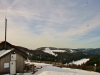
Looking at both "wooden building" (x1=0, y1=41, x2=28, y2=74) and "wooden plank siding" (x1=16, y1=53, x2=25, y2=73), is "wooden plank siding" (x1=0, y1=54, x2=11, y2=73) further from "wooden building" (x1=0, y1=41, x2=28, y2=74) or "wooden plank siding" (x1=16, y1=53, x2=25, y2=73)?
"wooden plank siding" (x1=16, y1=53, x2=25, y2=73)

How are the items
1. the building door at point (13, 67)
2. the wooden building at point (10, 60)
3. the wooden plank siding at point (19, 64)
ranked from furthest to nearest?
the wooden plank siding at point (19, 64)
the building door at point (13, 67)
the wooden building at point (10, 60)

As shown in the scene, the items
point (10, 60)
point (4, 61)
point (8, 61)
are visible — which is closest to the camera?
point (4, 61)

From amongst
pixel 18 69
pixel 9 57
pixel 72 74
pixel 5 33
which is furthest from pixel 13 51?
pixel 72 74

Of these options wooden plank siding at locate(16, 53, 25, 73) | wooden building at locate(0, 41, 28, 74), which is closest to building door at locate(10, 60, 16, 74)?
wooden building at locate(0, 41, 28, 74)

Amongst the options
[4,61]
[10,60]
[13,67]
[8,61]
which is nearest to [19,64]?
[13,67]

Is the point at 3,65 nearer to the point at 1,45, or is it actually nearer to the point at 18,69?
the point at 18,69

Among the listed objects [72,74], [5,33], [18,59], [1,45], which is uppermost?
[5,33]

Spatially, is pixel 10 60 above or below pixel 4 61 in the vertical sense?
above

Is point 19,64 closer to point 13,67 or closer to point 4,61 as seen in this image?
point 13,67

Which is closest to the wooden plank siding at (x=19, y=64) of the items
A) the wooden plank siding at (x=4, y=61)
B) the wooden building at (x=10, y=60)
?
the wooden building at (x=10, y=60)

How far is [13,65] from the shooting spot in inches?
979

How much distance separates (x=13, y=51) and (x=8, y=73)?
3.24 meters

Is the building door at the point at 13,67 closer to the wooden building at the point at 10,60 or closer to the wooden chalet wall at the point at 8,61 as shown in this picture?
the wooden building at the point at 10,60

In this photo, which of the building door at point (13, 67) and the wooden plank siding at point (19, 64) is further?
the wooden plank siding at point (19, 64)
